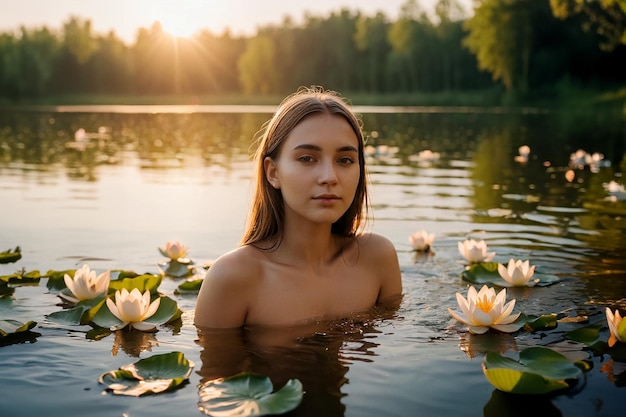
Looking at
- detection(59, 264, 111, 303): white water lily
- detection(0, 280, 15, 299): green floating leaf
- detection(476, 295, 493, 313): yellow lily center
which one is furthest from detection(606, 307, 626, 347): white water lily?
detection(0, 280, 15, 299): green floating leaf

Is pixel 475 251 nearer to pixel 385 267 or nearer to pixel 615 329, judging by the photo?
pixel 385 267

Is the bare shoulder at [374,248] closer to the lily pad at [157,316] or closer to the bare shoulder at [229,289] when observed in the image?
the bare shoulder at [229,289]

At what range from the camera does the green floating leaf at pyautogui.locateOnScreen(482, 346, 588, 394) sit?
10.9ft

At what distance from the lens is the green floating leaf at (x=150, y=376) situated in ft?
11.3

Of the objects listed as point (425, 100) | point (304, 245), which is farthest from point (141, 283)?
point (425, 100)

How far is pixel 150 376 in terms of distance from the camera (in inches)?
142

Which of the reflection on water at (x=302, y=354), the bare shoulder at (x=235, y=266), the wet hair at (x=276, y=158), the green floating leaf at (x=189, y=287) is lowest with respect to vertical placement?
the reflection on water at (x=302, y=354)

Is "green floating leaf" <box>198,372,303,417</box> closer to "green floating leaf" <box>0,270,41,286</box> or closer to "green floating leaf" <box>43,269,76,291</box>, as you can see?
"green floating leaf" <box>43,269,76,291</box>

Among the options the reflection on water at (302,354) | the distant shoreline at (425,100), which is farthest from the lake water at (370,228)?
the distant shoreline at (425,100)

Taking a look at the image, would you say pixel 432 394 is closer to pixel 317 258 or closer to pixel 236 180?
pixel 317 258

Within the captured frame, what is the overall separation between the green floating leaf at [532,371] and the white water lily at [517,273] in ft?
6.10

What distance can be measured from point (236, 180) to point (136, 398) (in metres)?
9.80

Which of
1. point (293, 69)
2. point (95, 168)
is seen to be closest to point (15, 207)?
point (95, 168)

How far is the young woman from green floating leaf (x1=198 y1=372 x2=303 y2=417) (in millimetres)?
868
